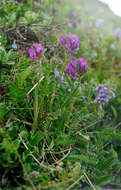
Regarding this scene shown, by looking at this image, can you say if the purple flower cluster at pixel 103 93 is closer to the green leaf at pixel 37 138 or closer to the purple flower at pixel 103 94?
the purple flower at pixel 103 94

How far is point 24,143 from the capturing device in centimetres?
128

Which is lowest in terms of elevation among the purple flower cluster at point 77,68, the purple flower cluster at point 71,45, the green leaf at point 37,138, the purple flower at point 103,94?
the green leaf at point 37,138

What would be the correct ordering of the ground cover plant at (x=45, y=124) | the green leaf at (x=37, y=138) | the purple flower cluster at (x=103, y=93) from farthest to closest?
the purple flower cluster at (x=103, y=93)
the green leaf at (x=37, y=138)
the ground cover plant at (x=45, y=124)

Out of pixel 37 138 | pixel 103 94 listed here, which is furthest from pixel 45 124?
pixel 103 94

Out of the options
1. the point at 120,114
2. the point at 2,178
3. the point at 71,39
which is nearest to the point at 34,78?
the point at 71,39

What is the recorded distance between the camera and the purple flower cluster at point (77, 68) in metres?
1.62

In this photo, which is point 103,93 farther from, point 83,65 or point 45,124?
point 45,124

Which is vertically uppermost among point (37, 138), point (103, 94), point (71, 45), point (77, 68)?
point (71, 45)

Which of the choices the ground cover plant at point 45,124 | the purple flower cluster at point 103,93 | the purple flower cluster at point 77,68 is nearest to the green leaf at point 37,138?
the ground cover plant at point 45,124

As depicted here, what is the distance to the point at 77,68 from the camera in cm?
165

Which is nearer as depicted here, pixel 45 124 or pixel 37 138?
pixel 37 138

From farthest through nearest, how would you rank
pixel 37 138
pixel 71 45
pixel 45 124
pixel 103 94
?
pixel 103 94
pixel 71 45
pixel 45 124
pixel 37 138

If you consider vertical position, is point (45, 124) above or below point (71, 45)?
below

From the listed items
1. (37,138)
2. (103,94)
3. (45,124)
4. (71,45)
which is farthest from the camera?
(103,94)
